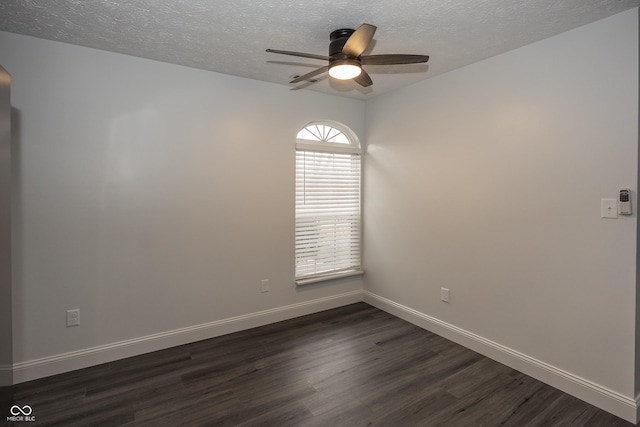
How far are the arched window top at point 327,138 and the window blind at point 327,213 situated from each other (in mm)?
77

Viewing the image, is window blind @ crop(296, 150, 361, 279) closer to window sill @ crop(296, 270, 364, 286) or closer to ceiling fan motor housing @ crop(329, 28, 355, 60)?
window sill @ crop(296, 270, 364, 286)

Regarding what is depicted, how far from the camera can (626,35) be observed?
2104 mm

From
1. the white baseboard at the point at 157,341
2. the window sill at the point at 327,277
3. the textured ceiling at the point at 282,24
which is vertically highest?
the textured ceiling at the point at 282,24

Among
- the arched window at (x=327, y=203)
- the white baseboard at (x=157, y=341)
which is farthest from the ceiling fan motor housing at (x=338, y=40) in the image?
the white baseboard at (x=157, y=341)

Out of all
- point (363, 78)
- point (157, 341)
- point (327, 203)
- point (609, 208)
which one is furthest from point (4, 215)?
point (609, 208)

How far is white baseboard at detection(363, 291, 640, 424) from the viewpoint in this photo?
2158 mm

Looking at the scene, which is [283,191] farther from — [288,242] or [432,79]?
[432,79]

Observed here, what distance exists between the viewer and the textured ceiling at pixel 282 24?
2.05 meters

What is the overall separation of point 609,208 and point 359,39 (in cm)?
198

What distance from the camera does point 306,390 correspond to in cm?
244

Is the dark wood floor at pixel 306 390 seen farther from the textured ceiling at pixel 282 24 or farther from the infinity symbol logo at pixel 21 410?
the textured ceiling at pixel 282 24

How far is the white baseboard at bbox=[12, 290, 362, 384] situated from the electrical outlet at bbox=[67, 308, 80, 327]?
236mm

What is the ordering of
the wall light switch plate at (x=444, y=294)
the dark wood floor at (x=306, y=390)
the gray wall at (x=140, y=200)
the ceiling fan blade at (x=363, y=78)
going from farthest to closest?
the wall light switch plate at (x=444, y=294) < the gray wall at (x=140, y=200) < the ceiling fan blade at (x=363, y=78) < the dark wood floor at (x=306, y=390)

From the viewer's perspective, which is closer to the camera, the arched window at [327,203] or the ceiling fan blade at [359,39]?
the ceiling fan blade at [359,39]
